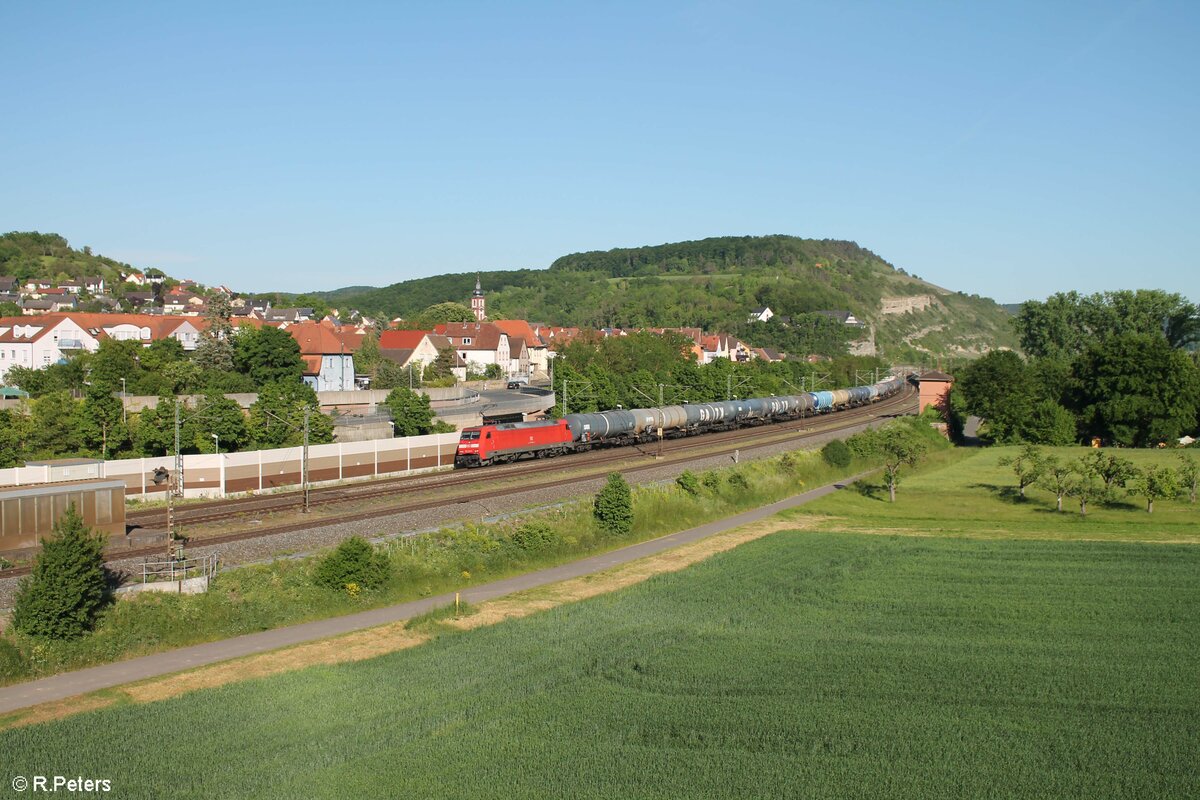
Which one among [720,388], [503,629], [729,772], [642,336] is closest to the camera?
[729,772]

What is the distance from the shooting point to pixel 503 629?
95.8 feet

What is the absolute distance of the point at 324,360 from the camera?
91.8 metres

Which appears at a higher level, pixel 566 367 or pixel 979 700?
pixel 566 367

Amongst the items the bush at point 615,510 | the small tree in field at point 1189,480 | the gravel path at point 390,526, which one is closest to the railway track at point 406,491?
the gravel path at point 390,526

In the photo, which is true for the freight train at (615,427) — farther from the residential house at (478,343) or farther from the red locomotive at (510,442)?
the residential house at (478,343)

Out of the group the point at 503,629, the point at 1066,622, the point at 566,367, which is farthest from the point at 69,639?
the point at 566,367

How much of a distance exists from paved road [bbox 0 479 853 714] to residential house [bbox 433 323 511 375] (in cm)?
8965

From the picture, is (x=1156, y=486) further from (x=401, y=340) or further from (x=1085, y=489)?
(x=401, y=340)

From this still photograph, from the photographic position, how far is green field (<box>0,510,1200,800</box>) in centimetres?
1841

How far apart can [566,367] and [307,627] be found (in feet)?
197

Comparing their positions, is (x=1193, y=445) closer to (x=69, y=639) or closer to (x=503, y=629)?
(x=503, y=629)

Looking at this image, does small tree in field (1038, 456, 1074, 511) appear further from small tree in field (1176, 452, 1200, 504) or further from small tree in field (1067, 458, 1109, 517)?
small tree in field (1176, 452, 1200, 504)

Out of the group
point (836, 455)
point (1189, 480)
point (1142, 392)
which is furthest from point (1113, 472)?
point (1142, 392)

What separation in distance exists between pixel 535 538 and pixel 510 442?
2205cm
